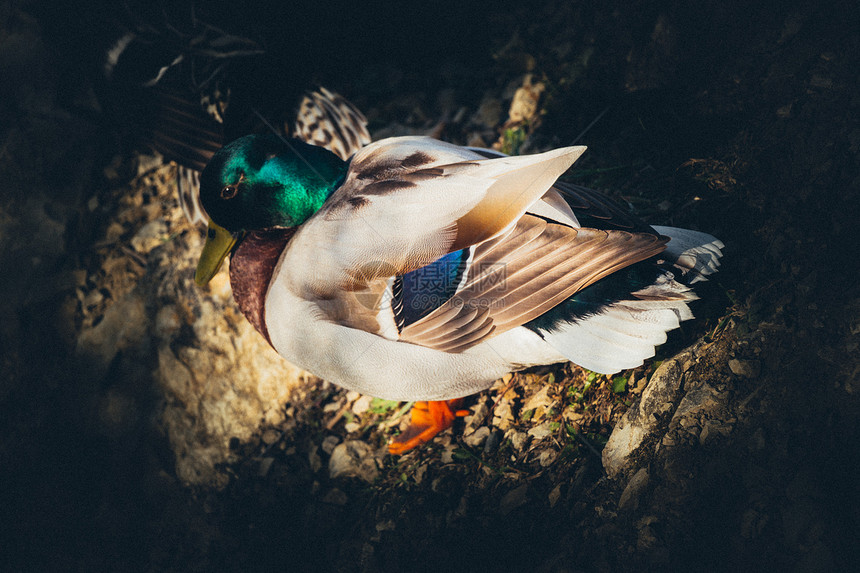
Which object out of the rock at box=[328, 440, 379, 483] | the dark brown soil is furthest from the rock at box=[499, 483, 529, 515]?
the rock at box=[328, 440, 379, 483]

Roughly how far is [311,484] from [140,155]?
7.90ft

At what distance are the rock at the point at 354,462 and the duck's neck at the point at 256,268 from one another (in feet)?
→ 2.35

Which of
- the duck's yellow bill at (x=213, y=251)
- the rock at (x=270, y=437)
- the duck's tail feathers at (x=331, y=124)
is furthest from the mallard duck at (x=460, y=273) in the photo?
the duck's tail feathers at (x=331, y=124)

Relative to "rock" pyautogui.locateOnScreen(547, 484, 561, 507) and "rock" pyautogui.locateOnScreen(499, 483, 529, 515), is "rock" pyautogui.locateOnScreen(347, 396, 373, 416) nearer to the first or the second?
"rock" pyautogui.locateOnScreen(499, 483, 529, 515)

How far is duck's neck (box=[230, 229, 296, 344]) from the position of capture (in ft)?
7.22

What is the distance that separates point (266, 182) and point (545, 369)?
1381 millimetres

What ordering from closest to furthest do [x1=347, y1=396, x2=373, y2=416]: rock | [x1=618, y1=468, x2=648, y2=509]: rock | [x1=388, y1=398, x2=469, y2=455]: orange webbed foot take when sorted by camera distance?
[x1=618, y1=468, x2=648, y2=509]: rock → [x1=388, y1=398, x2=469, y2=455]: orange webbed foot → [x1=347, y1=396, x2=373, y2=416]: rock

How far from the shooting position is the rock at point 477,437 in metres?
2.33

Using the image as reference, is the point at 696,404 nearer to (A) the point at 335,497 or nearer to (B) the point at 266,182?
(A) the point at 335,497

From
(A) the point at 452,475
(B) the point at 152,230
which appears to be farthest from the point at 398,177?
(B) the point at 152,230

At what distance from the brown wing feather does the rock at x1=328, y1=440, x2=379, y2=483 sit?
0.90m

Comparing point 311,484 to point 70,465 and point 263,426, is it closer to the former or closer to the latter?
point 263,426

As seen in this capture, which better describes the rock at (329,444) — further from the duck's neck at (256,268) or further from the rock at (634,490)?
the rock at (634,490)

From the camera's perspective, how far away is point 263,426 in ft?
9.34
